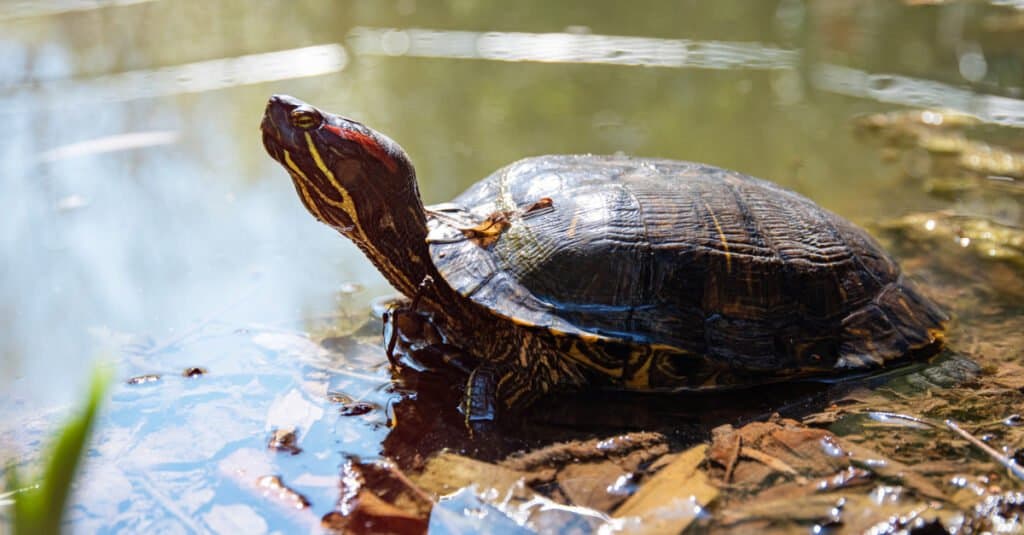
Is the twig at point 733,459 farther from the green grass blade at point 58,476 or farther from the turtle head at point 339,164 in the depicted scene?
the green grass blade at point 58,476

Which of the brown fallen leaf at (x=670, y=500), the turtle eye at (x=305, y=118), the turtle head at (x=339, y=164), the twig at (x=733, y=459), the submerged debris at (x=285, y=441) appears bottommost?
the submerged debris at (x=285, y=441)

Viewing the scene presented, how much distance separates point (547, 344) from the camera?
266cm

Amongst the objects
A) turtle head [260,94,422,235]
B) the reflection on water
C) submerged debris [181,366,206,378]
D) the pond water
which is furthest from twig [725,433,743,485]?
the reflection on water

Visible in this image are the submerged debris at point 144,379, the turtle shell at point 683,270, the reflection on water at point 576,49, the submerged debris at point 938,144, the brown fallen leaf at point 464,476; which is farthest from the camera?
the reflection on water at point 576,49

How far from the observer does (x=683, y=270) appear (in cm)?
265

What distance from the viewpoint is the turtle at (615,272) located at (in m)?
2.60

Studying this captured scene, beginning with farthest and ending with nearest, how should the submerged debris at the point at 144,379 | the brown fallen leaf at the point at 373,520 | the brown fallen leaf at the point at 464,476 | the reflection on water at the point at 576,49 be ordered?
1. the reflection on water at the point at 576,49
2. the submerged debris at the point at 144,379
3. the brown fallen leaf at the point at 464,476
4. the brown fallen leaf at the point at 373,520

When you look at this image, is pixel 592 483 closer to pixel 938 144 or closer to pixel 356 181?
pixel 356 181

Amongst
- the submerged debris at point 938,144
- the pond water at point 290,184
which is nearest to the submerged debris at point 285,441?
the pond water at point 290,184

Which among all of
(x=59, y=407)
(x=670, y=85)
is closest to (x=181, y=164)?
(x=59, y=407)

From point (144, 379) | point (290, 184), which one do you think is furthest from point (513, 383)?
point (290, 184)

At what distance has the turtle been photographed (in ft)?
8.54

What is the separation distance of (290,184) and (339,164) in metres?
1.81

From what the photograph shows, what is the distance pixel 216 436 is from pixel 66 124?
338cm
